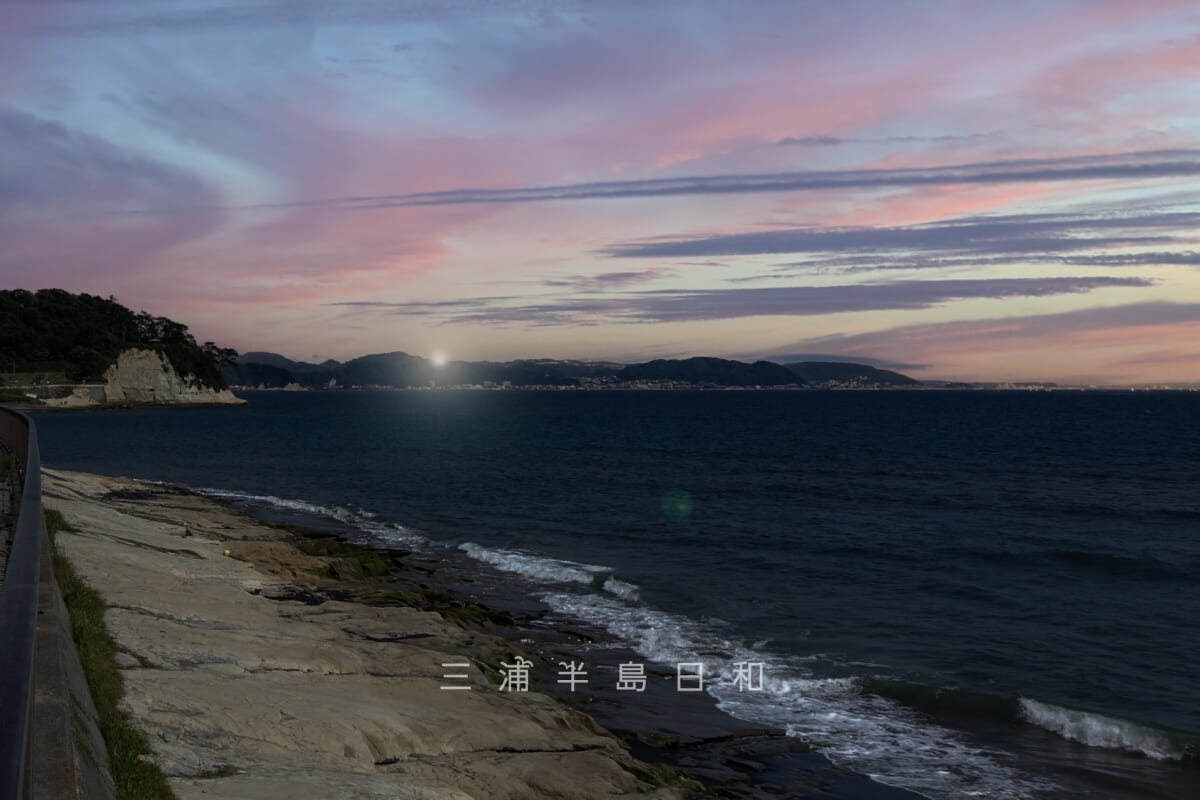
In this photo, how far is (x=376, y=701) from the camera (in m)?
11.8

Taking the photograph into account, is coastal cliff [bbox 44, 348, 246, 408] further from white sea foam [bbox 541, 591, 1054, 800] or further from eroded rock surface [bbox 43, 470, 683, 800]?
white sea foam [bbox 541, 591, 1054, 800]

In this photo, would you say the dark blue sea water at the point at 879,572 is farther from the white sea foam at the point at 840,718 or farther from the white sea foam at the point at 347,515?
the white sea foam at the point at 347,515

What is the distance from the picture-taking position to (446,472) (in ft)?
202

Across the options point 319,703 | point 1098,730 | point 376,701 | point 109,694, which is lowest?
point 1098,730

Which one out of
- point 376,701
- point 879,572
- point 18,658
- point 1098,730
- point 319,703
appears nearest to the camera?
point 18,658

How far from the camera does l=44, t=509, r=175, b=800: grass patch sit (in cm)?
727

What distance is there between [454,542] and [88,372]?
6325 inches

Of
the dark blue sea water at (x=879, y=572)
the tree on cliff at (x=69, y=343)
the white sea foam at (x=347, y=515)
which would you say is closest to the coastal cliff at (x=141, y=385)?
the tree on cliff at (x=69, y=343)

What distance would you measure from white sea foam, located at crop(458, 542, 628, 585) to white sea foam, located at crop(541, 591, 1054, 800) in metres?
5.58

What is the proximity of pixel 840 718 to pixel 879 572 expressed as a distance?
13527 mm

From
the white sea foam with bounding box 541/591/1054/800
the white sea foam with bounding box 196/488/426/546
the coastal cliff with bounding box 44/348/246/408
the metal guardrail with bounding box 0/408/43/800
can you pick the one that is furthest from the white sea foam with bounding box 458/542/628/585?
the coastal cliff with bounding box 44/348/246/408

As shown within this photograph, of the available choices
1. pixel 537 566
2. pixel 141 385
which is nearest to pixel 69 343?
pixel 141 385

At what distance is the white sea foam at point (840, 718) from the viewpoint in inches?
550

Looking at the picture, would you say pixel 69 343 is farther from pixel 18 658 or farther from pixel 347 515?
pixel 18 658
